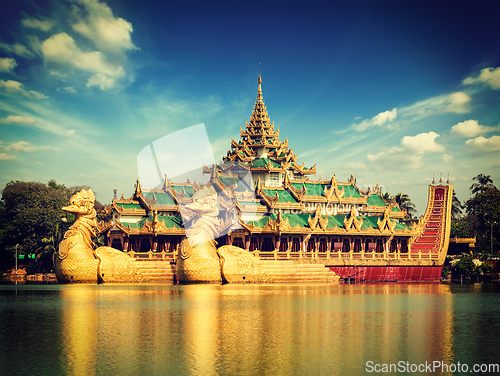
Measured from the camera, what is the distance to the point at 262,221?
169ft

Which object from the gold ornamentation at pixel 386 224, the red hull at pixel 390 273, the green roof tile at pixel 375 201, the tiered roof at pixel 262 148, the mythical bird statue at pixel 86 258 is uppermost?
the tiered roof at pixel 262 148

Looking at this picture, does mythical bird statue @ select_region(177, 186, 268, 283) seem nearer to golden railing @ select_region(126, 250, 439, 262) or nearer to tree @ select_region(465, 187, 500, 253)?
golden railing @ select_region(126, 250, 439, 262)

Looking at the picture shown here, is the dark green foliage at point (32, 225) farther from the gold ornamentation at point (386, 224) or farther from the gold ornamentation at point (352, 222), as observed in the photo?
the gold ornamentation at point (386, 224)

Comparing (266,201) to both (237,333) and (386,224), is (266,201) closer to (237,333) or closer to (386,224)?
(386,224)

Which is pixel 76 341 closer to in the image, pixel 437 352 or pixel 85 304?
pixel 85 304

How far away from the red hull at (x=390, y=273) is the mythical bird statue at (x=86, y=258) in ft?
63.1

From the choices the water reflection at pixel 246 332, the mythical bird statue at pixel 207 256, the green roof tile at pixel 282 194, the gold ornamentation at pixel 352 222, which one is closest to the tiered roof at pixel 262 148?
the green roof tile at pixel 282 194

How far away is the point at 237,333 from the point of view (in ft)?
72.2

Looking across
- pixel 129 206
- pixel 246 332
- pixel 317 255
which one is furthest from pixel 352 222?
pixel 246 332

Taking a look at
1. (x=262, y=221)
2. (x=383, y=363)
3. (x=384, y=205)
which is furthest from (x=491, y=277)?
(x=383, y=363)

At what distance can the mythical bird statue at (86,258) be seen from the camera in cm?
4100

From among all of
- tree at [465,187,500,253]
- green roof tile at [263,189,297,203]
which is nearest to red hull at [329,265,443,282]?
green roof tile at [263,189,297,203]

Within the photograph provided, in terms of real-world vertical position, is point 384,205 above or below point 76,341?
above

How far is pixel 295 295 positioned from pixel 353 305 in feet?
17.6
